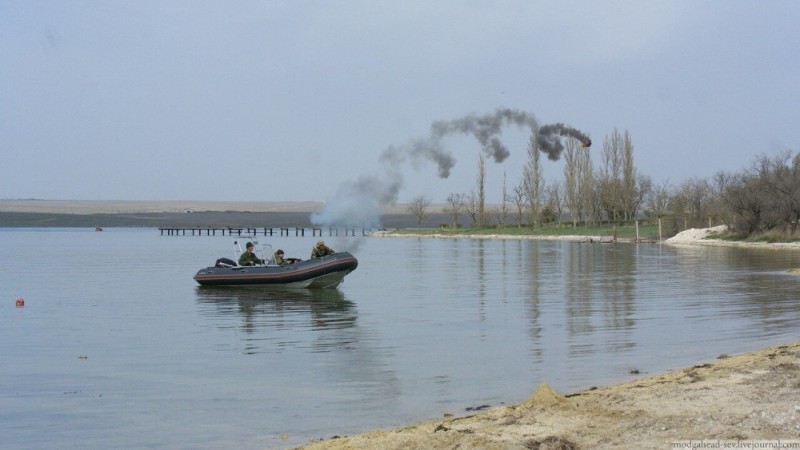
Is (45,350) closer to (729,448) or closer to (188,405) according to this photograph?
(188,405)

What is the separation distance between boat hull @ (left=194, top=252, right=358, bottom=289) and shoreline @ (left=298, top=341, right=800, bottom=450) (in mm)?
19994

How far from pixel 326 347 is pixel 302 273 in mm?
13345

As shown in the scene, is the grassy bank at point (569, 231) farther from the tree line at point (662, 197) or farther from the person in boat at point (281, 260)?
the person in boat at point (281, 260)

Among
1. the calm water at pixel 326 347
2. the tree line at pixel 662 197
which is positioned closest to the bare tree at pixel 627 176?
the tree line at pixel 662 197

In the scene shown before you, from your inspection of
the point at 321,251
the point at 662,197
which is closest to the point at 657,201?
the point at 662,197

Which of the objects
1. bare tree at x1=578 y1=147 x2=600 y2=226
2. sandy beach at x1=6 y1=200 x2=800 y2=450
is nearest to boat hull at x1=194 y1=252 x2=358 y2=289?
sandy beach at x1=6 y1=200 x2=800 y2=450

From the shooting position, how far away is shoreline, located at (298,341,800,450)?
28.4 ft

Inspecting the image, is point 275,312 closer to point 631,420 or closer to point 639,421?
point 631,420

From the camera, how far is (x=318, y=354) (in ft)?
57.0

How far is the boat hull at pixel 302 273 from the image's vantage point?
3156 centimetres

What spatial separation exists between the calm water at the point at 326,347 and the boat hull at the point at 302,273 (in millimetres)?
504

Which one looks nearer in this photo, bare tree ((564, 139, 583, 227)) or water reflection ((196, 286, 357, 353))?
water reflection ((196, 286, 357, 353))

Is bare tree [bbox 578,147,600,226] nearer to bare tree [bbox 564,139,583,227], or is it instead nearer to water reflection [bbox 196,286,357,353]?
bare tree [bbox 564,139,583,227]

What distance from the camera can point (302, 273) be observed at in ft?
104
